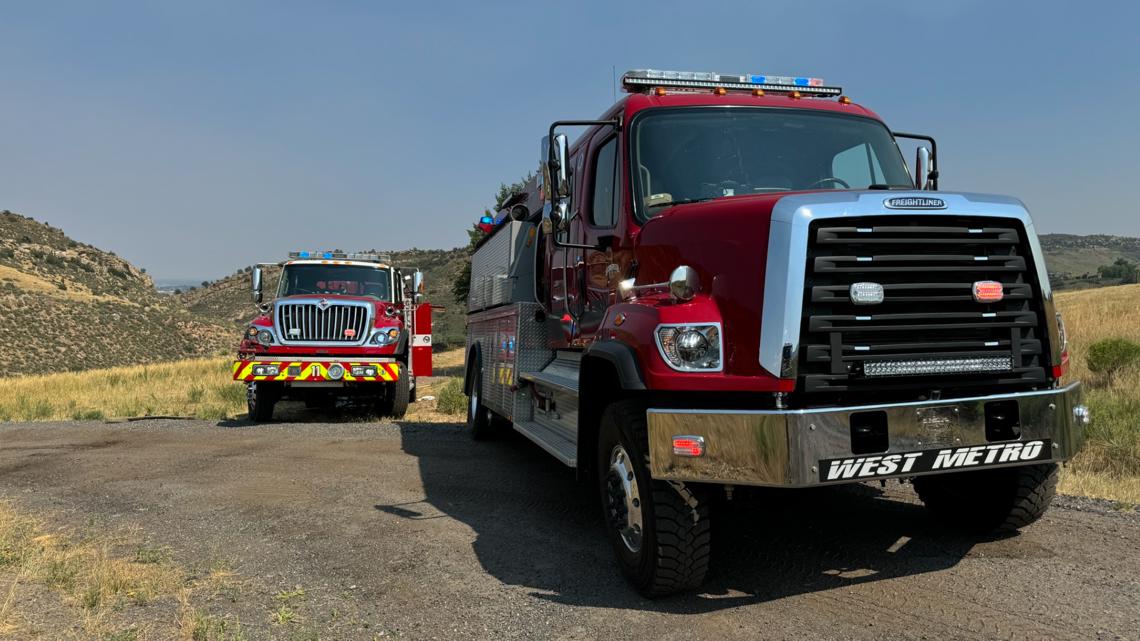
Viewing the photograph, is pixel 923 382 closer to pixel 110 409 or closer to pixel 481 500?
pixel 481 500

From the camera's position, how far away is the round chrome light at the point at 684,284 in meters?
4.27

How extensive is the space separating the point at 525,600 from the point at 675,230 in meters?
2.12

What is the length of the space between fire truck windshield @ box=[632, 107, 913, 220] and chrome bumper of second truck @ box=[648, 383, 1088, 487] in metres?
1.71

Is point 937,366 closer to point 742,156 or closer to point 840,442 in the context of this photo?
point 840,442

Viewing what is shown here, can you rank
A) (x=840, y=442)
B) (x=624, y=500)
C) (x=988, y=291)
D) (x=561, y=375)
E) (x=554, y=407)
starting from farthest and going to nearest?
(x=554, y=407) < (x=561, y=375) < (x=624, y=500) < (x=988, y=291) < (x=840, y=442)

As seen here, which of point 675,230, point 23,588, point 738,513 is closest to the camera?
point 23,588

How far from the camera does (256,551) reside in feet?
17.1

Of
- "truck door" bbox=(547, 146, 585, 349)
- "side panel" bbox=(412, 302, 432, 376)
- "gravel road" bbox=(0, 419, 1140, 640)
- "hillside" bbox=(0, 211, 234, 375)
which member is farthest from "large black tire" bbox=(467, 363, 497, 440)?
"hillside" bbox=(0, 211, 234, 375)

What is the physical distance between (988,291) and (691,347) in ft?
4.89

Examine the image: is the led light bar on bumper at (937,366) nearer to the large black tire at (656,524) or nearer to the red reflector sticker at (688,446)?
the red reflector sticker at (688,446)

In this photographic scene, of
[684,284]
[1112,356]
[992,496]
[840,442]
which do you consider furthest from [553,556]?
[1112,356]

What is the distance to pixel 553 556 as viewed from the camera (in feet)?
16.8

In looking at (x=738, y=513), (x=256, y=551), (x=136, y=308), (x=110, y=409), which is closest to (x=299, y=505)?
(x=256, y=551)

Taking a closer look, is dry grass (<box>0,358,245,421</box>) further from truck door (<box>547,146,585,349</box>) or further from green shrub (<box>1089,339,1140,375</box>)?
green shrub (<box>1089,339,1140,375</box>)
